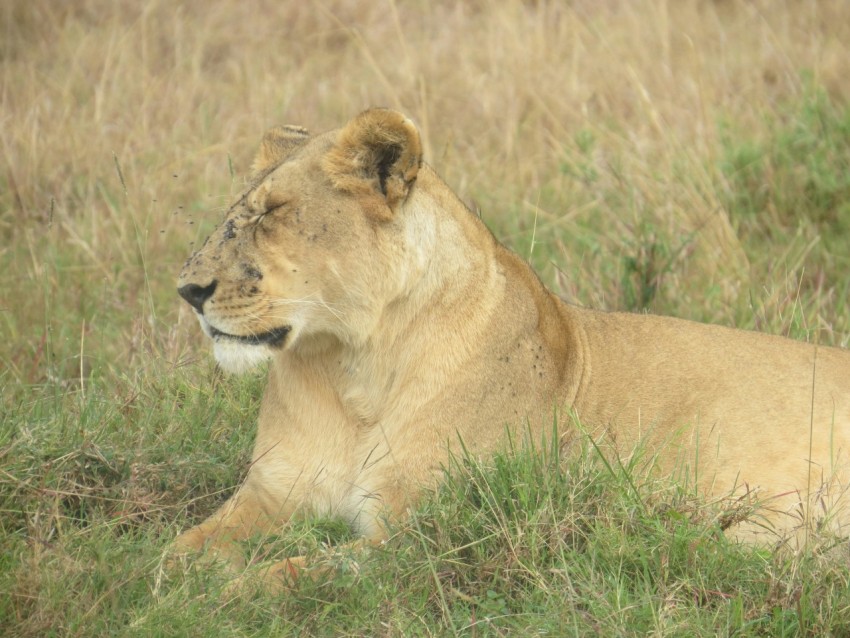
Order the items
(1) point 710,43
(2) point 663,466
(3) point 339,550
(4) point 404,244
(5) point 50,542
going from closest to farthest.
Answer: (5) point 50,542
(3) point 339,550
(4) point 404,244
(2) point 663,466
(1) point 710,43

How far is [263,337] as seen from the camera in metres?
3.16

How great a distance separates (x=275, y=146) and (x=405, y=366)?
0.75 m

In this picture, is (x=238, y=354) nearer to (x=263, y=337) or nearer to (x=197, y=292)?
(x=263, y=337)

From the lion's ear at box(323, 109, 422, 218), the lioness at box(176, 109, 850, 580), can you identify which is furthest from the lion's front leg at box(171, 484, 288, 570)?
the lion's ear at box(323, 109, 422, 218)

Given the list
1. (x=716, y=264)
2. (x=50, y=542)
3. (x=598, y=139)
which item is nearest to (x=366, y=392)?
(x=50, y=542)

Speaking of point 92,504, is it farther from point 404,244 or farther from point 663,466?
point 663,466

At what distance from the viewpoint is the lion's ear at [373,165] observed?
312 cm

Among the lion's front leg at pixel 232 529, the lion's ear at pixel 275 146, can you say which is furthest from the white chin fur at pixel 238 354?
the lion's ear at pixel 275 146

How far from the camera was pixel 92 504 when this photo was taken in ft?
10.6

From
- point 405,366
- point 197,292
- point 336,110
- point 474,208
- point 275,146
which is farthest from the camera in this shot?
point 336,110

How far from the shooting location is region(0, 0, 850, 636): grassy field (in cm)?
279

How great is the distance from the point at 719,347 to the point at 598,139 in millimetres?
2790

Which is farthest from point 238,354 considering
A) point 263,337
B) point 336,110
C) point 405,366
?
point 336,110

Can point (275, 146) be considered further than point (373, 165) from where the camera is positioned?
Yes
